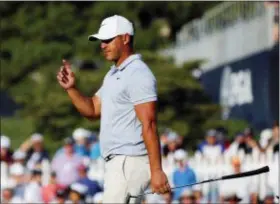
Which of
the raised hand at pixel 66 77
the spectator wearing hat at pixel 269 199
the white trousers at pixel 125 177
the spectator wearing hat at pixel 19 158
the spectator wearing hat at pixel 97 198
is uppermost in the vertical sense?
the spectator wearing hat at pixel 19 158

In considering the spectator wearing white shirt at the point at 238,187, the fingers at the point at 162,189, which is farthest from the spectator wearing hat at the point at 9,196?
the fingers at the point at 162,189

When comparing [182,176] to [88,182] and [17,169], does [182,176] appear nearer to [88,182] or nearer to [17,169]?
[88,182]

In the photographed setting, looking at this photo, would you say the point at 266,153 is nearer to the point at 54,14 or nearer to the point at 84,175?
the point at 84,175

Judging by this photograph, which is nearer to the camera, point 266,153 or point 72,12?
point 266,153

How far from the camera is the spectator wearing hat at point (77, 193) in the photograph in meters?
13.8

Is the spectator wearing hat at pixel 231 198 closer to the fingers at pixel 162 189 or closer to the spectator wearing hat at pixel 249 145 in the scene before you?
the spectator wearing hat at pixel 249 145

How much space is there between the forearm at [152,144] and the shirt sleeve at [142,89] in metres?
0.16

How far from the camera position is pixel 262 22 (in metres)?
22.8

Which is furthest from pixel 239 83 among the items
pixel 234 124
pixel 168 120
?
pixel 168 120

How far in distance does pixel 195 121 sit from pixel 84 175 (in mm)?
12241

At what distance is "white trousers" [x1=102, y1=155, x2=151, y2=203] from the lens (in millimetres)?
7316

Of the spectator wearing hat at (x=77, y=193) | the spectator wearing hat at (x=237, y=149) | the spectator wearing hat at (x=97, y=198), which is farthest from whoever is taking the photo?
the spectator wearing hat at (x=237, y=149)

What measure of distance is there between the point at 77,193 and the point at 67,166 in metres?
1.45

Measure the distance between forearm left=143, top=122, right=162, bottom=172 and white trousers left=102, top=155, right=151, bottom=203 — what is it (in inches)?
13.0
